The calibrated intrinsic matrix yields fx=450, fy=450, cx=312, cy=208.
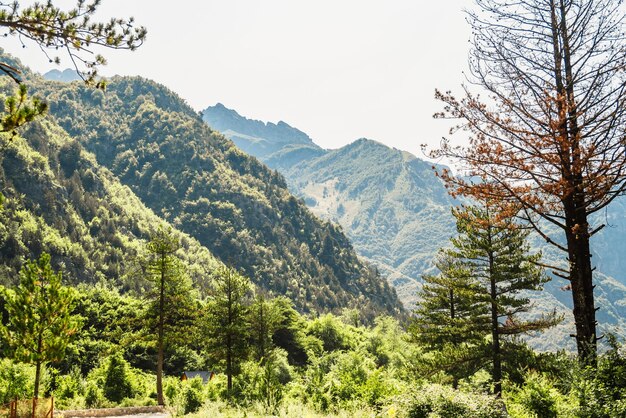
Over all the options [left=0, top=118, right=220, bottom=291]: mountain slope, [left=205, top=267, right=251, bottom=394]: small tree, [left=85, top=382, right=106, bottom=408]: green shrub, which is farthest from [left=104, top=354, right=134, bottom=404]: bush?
[left=0, top=118, right=220, bottom=291]: mountain slope

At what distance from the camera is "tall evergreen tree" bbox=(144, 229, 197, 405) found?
28016 millimetres

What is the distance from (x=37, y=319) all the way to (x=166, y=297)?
1075 centimetres

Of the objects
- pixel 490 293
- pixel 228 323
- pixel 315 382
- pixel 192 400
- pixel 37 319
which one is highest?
pixel 490 293

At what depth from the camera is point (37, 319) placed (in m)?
18.0

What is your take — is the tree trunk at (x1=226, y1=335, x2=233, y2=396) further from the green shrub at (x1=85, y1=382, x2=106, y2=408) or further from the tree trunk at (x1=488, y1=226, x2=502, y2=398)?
the tree trunk at (x1=488, y1=226, x2=502, y2=398)

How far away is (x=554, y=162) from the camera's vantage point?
9.64 metres

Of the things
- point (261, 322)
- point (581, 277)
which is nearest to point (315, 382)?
point (581, 277)

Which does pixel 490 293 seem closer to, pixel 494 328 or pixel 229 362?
pixel 494 328

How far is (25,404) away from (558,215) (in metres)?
19.0

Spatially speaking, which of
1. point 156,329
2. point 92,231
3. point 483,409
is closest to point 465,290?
point 483,409

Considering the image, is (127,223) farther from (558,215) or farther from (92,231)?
(558,215)

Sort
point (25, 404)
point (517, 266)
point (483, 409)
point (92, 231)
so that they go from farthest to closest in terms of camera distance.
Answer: point (92, 231)
point (517, 266)
point (25, 404)
point (483, 409)

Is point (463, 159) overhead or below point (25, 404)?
overhead

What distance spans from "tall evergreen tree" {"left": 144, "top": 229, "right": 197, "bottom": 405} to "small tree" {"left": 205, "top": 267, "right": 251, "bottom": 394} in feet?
5.00
